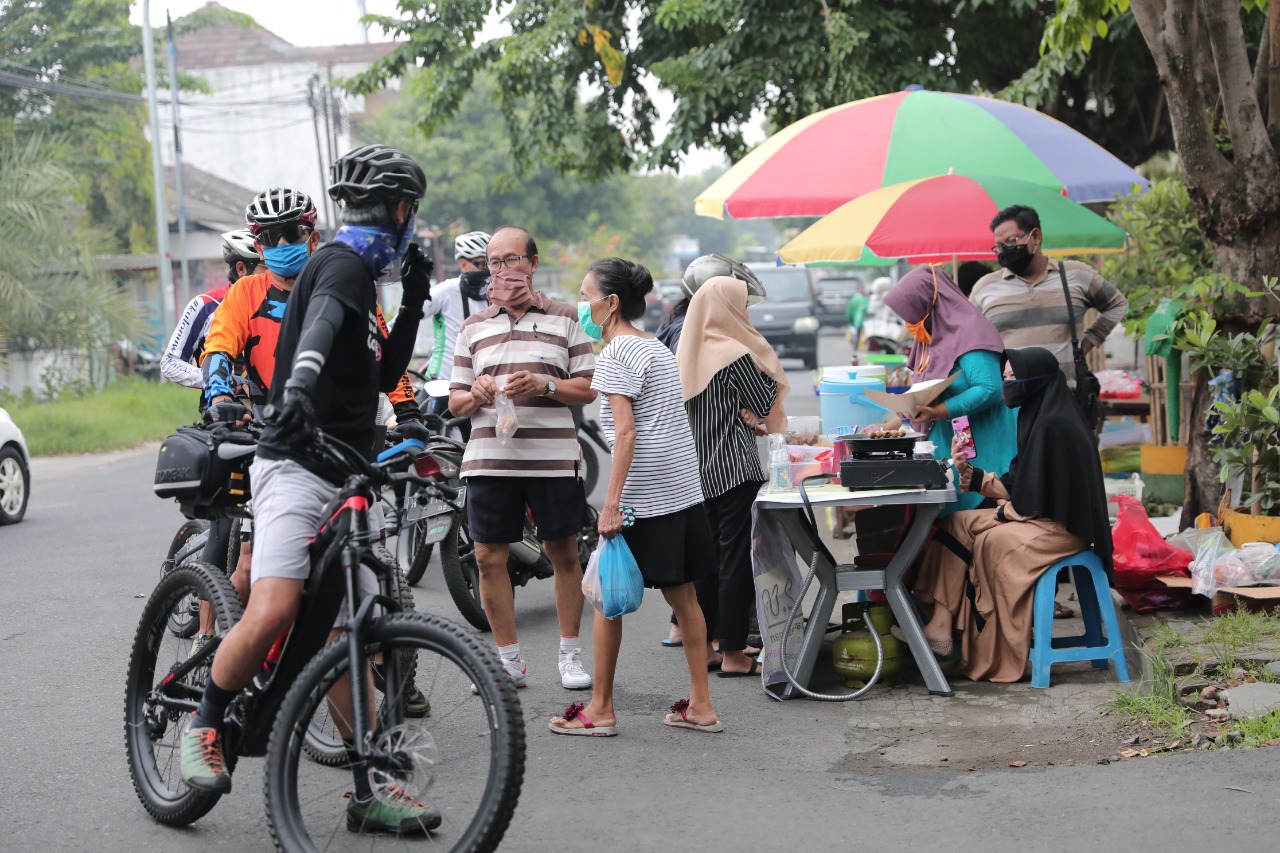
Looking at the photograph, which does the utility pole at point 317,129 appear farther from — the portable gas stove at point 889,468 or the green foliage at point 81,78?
the portable gas stove at point 889,468

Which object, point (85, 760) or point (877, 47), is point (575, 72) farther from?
point (85, 760)

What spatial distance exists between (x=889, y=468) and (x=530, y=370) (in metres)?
1.59

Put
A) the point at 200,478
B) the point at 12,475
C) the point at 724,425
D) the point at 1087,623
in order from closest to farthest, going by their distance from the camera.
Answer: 1. the point at 200,478
2. the point at 1087,623
3. the point at 724,425
4. the point at 12,475

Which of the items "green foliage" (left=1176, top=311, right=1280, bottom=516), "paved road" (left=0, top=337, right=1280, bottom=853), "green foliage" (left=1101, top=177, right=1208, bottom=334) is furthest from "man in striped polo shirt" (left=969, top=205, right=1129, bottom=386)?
"paved road" (left=0, top=337, right=1280, bottom=853)

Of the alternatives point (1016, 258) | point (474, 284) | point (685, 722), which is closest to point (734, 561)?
point (685, 722)

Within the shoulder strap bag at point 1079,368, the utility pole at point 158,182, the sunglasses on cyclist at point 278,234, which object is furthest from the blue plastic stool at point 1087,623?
the utility pole at point 158,182

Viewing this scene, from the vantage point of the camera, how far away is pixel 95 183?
3431 centimetres

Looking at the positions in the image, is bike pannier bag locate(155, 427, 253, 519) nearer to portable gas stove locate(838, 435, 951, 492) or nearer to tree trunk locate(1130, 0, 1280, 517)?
portable gas stove locate(838, 435, 951, 492)

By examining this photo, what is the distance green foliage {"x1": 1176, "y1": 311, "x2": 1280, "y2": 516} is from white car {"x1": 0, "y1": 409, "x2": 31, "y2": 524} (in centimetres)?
900

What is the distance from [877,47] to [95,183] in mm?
24973

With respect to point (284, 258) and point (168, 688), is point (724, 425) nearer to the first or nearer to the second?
point (284, 258)

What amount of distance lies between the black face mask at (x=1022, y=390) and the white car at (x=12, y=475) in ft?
27.8

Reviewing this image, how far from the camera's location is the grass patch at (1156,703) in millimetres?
5445

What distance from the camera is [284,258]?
5.72m
